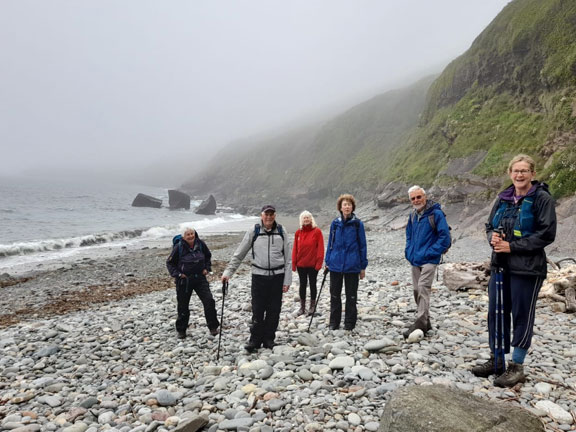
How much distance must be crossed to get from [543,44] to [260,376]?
37.8 meters

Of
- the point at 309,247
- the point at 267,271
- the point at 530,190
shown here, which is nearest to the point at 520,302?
the point at 530,190

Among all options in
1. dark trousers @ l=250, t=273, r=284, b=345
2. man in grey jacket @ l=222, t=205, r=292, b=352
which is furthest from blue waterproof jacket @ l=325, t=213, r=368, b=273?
dark trousers @ l=250, t=273, r=284, b=345

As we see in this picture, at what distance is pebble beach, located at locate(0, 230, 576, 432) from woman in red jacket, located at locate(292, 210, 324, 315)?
39.2 inches

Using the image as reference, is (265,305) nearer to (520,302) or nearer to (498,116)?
(520,302)

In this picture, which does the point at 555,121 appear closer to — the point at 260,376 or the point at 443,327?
the point at 443,327

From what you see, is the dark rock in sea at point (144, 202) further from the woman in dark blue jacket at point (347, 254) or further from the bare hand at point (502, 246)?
the bare hand at point (502, 246)

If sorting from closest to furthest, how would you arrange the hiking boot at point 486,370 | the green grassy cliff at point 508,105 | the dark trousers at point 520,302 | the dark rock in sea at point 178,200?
the dark trousers at point 520,302 → the hiking boot at point 486,370 → the green grassy cliff at point 508,105 → the dark rock in sea at point 178,200

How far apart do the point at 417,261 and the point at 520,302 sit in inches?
87.3

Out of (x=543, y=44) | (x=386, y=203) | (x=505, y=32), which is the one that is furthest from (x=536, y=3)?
(x=386, y=203)

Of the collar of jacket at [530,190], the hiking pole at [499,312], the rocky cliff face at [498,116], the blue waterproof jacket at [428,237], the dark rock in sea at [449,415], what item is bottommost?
the dark rock in sea at [449,415]

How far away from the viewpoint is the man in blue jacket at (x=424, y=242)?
6.33 meters

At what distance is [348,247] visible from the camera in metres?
7.33

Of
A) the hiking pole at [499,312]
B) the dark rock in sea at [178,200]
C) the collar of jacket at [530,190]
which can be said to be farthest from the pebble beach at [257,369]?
the dark rock in sea at [178,200]

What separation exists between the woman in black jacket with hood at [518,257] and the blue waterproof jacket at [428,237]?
5.11 ft
